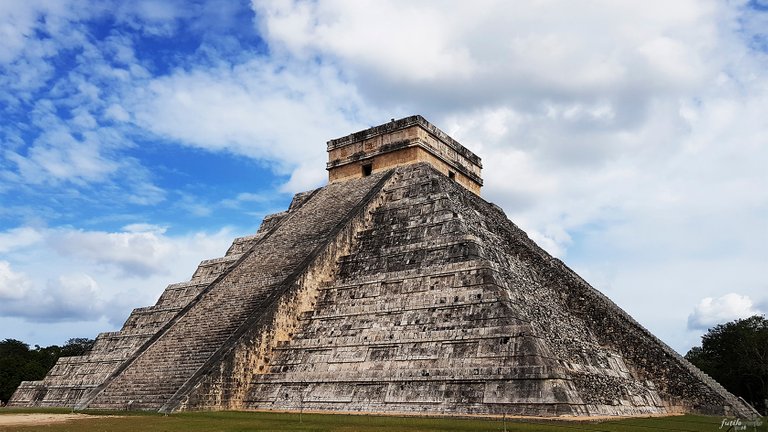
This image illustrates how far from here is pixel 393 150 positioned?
20.0 metres

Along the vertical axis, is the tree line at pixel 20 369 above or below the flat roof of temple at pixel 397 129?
below

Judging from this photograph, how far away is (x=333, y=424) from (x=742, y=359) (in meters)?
24.1

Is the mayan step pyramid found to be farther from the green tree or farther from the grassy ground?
the green tree

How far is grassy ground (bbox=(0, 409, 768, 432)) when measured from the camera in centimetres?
864

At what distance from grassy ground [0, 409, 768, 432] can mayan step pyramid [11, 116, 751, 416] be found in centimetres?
71

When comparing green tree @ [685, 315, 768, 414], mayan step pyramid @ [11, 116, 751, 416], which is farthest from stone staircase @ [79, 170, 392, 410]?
green tree @ [685, 315, 768, 414]

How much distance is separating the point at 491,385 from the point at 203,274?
10.5 m

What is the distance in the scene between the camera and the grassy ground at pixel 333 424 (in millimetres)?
8641

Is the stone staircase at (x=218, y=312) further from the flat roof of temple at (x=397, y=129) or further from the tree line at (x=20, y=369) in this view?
the tree line at (x=20, y=369)

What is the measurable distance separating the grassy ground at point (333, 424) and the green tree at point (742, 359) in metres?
18.7

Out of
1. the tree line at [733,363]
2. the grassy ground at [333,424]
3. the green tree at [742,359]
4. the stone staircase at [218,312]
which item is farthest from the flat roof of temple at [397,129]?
the green tree at [742,359]

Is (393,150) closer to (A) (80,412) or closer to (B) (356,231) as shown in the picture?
(B) (356,231)

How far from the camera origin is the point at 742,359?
26.9 m

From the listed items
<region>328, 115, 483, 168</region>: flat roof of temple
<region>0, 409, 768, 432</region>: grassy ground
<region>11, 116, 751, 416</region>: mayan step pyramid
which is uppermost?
<region>328, 115, 483, 168</region>: flat roof of temple
